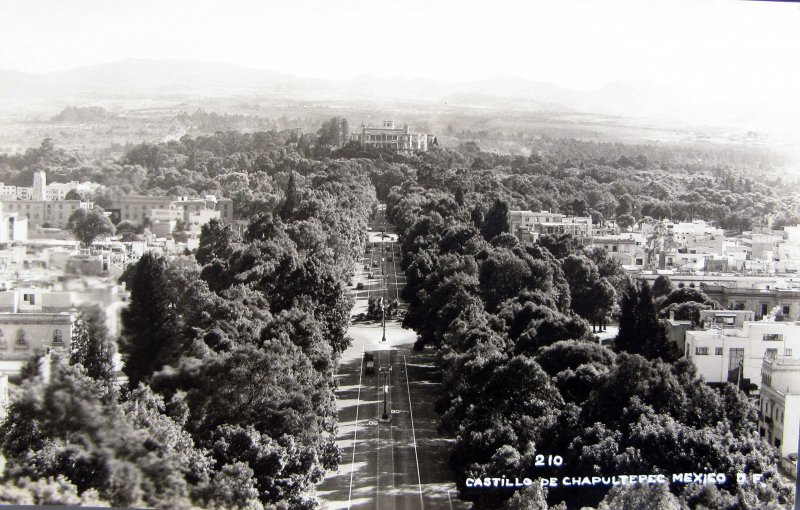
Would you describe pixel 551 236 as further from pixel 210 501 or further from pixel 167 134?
pixel 210 501

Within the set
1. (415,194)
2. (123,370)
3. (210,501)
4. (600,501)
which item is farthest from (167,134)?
(415,194)

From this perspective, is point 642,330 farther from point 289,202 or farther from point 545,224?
point 545,224

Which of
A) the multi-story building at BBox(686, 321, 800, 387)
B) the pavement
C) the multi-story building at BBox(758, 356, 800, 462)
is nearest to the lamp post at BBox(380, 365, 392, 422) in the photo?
the pavement

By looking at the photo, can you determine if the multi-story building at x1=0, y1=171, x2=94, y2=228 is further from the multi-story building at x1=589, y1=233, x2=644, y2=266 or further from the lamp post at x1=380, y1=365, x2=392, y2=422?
the multi-story building at x1=589, y1=233, x2=644, y2=266

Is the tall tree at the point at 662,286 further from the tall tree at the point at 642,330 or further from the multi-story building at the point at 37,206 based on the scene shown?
the multi-story building at the point at 37,206

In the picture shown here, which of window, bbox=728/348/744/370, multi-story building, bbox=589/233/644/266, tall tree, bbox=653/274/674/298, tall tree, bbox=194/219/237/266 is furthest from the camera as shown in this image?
multi-story building, bbox=589/233/644/266

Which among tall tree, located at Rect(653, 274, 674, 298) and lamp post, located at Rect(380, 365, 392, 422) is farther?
tall tree, located at Rect(653, 274, 674, 298)
